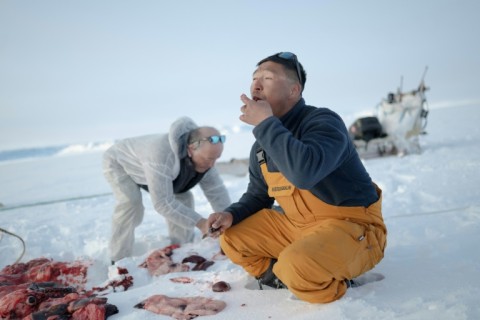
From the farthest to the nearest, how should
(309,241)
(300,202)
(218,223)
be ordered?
(218,223) < (300,202) < (309,241)

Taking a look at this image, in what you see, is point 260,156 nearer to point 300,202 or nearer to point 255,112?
point 300,202

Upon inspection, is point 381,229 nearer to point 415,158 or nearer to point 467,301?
point 467,301

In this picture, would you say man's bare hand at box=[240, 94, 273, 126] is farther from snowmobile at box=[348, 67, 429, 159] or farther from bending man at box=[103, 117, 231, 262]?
snowmobile at box=[348, 67, 429, 159]

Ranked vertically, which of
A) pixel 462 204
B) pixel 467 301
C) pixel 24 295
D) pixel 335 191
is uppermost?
pixel 335 191

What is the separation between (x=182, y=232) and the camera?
3.90m

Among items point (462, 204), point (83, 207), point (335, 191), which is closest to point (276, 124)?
point (335, 191)

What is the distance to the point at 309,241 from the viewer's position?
181 centimetres

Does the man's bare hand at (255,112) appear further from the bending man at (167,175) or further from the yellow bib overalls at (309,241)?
the bending man at (167,175)

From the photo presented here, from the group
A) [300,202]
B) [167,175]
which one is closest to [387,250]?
[300,202]

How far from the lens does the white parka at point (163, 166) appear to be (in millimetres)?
3201

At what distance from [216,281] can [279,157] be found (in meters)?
1.18

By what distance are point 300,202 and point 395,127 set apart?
7.47 metres

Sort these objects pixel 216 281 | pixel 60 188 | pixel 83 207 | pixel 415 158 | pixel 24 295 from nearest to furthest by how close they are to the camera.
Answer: pixel 24 295 → pixel 216 281 → pixel 83 207 → pixel 415 158 → pixel 60 188

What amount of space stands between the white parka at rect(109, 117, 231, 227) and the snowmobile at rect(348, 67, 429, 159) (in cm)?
619
